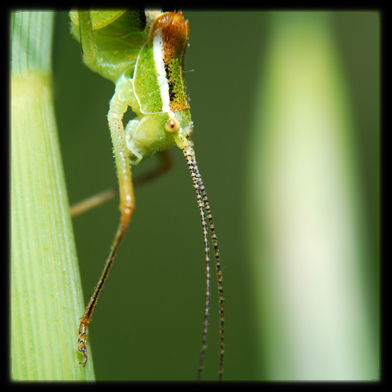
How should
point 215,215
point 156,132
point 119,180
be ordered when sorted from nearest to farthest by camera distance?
point 119,180
point 156,132
point 215,215

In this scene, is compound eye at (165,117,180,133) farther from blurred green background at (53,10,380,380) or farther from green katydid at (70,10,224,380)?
blurred green background at (53,10,380,380)

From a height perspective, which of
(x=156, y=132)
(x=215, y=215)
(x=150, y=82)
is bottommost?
(x=215, y=215)

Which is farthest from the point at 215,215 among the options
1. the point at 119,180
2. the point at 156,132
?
the point at 119,180

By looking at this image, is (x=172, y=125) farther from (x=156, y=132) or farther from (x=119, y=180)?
(x=119, y=180)

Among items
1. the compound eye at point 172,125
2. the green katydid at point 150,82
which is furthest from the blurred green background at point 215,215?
the compound eye at point 172,125

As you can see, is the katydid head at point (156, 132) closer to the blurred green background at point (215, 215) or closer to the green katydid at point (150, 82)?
the green katydid at point (150, 82)

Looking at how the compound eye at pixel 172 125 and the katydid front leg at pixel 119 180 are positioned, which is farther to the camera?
the compound eye at pixel 172 125
